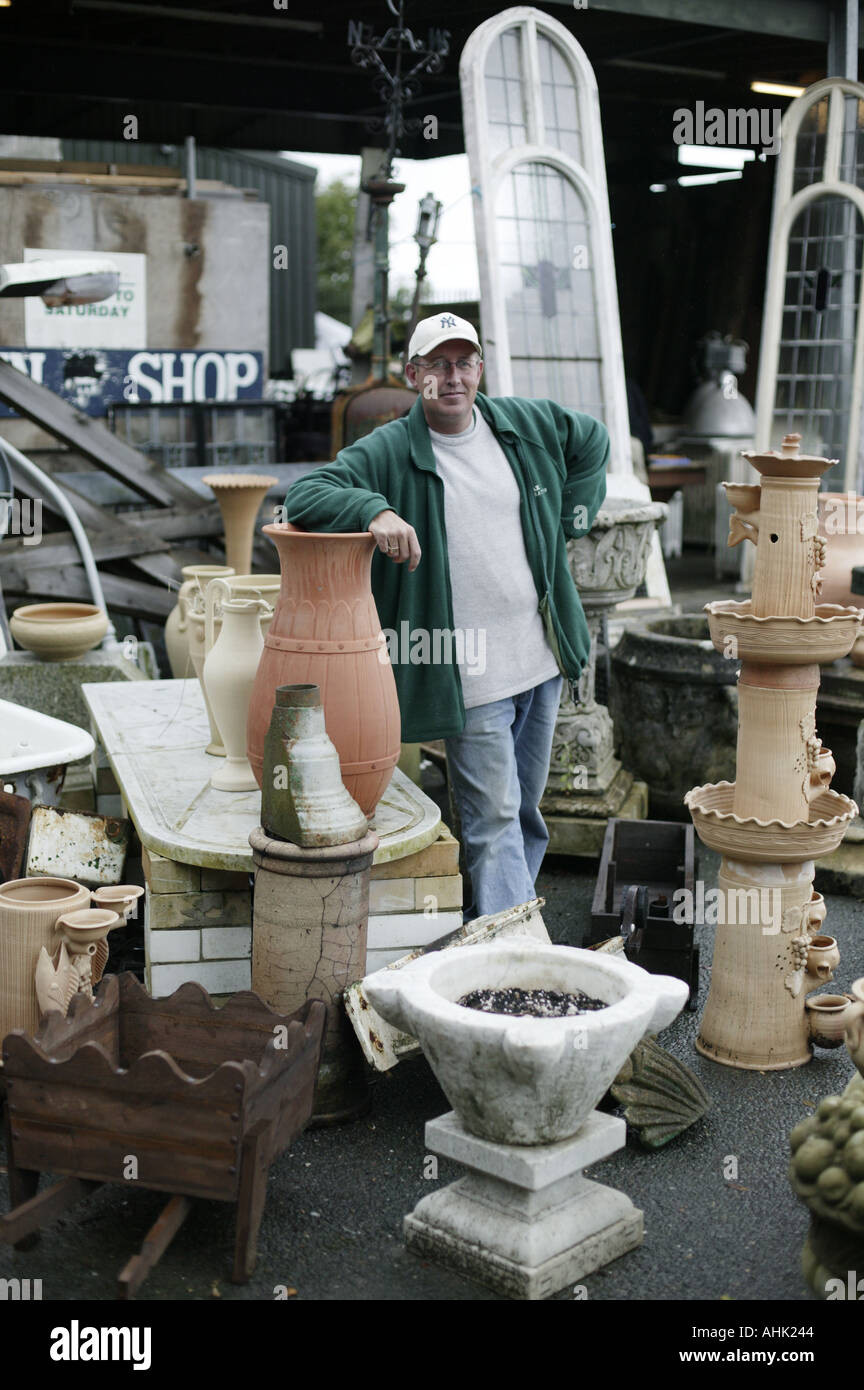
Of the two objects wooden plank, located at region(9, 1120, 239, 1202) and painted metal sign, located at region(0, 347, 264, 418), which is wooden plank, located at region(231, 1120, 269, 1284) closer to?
wooden plank, located at region(9, 1120, 239, 1202)

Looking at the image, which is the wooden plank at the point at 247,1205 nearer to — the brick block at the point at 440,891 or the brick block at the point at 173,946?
the brick block at the point at 173,946

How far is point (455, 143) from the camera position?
12906 mm

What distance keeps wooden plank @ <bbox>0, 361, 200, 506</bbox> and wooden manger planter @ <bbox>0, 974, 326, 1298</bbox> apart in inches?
199

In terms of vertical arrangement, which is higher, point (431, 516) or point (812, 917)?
point (431, 516)

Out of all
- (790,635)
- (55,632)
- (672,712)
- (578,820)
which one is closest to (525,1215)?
(790,635)

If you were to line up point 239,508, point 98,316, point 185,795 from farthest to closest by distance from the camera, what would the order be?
point 98,316 → point 239,508 → point 185,795

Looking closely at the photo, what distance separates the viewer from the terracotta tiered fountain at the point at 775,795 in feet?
11.5

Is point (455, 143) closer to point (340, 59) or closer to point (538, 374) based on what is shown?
point (340, 59)

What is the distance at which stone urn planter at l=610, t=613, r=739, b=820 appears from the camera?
5.62 meters

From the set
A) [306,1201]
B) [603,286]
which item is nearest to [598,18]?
[603,286]

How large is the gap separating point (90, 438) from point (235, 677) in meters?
4.11

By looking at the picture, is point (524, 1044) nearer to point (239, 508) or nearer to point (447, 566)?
point (447, 566)

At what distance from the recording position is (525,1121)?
8.83 feet

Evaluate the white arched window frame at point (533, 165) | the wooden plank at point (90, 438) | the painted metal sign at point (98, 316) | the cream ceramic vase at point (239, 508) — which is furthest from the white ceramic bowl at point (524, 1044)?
the painted metal sign at point (98, 316)
